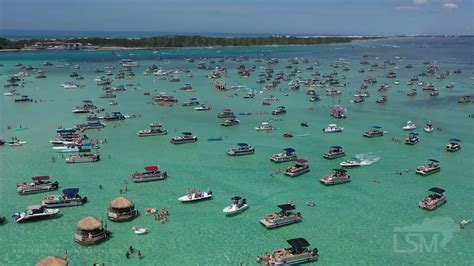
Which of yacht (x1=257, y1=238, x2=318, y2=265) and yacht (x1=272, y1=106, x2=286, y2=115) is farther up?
yacht (x1=272, y1=106, x2=286, y2=115)

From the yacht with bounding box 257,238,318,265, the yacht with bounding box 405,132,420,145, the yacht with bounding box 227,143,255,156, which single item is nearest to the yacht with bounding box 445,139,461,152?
the yacht with bounding box 405,132,420,145

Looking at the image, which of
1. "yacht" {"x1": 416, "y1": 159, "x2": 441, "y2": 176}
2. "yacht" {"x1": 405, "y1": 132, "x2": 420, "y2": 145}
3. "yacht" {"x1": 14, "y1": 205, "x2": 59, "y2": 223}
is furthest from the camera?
"yacht" {"x1": 405, "y1": 132, "x2": 420, "y2": 145}

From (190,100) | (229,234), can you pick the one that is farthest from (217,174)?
(190,100)

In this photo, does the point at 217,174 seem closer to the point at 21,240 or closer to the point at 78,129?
the point at 21,240

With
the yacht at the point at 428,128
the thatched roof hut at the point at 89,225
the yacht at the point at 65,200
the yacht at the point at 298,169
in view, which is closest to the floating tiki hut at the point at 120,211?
the thatched roof hut at the point at 89,225

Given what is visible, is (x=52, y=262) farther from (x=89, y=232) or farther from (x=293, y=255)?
(x=293, y=255)

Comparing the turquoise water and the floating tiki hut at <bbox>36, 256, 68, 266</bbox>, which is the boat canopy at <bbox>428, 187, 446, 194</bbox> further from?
the floating tiki hut at <bbox>36, 256, 68, 266</bbox>
